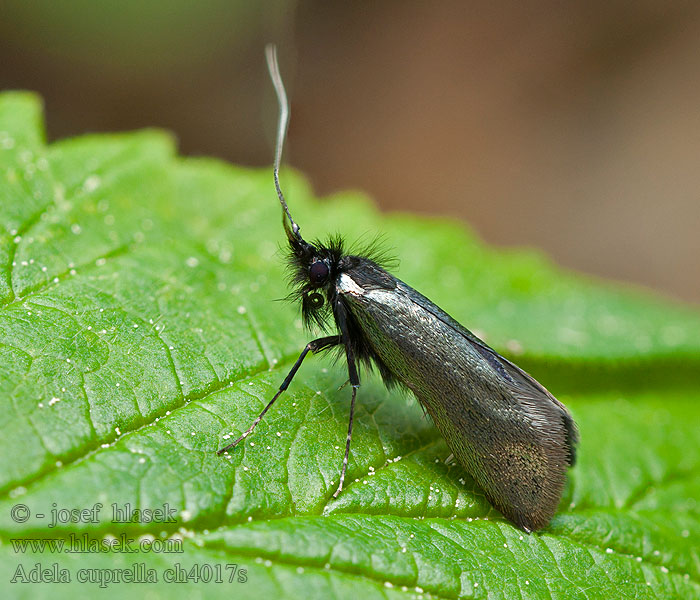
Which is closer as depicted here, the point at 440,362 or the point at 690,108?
the point at 440,362

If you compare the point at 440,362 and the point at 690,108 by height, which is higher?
the point at 690,108

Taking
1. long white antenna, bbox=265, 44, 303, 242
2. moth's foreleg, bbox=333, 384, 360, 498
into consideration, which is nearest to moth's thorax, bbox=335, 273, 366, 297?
long white antenna, bbox=265, 44, 303, 242

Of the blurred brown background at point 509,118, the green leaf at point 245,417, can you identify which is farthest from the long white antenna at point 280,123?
the blurred brown background at point 509,118

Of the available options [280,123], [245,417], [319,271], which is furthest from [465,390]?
[280,123]

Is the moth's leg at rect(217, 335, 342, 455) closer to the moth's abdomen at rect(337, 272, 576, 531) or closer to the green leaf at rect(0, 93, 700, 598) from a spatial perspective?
the green leaf at rect(0, 93, 700, 598)

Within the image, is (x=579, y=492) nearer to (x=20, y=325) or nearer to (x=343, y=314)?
(x=343, y=314)

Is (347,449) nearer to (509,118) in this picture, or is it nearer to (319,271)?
(319,271)

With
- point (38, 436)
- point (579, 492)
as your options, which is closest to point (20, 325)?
point (38, 436)
